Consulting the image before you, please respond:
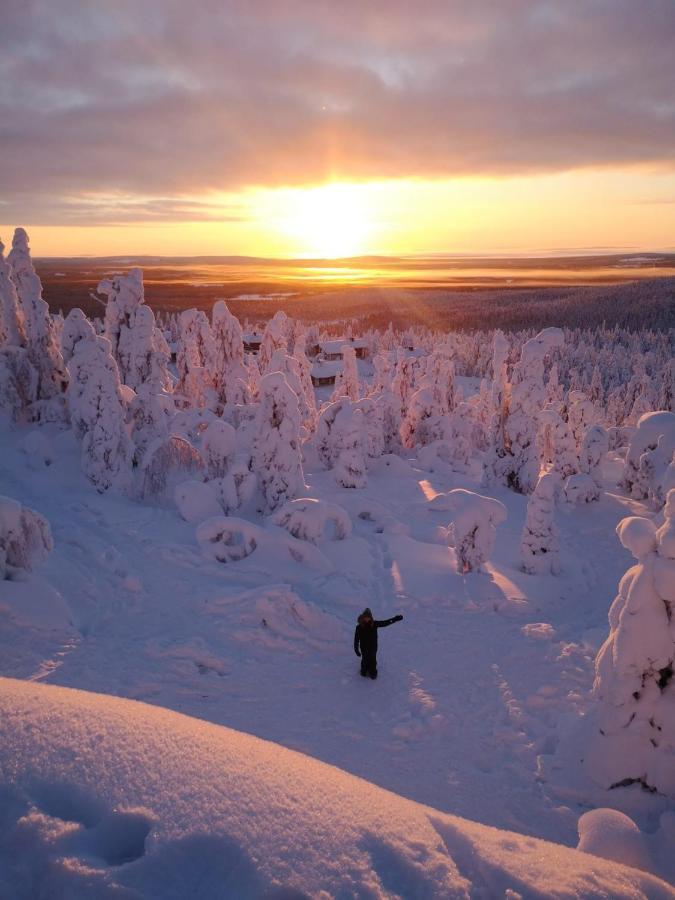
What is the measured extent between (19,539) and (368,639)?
615 cm

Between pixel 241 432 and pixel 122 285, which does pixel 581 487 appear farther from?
pixel 122 285

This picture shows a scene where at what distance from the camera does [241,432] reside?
19.0 metres

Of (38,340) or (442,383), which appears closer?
(38,340)

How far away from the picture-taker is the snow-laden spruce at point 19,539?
8.95 m

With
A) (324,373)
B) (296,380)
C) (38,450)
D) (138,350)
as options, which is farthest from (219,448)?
(324,373)

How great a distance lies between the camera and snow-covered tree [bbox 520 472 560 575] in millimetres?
13133

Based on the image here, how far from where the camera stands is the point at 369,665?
28.0 ft

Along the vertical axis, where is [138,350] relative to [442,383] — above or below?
above

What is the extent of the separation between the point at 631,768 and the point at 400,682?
3.37 metres

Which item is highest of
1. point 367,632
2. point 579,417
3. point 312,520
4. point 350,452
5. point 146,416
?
point 146,416

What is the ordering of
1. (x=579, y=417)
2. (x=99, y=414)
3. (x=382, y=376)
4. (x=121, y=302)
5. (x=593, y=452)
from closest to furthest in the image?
(x=99, y=414) < (x=593, y=452) < (x=121, y=302) < (x=579, y=417) < (x=382, y=376)

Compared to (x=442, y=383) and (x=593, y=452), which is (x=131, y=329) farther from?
(x=593, y=452)

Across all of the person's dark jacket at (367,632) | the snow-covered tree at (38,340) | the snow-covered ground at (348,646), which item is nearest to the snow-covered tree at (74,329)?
the snow-covered tree at (38,340)

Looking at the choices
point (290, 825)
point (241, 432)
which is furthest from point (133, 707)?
point (241, 432)
